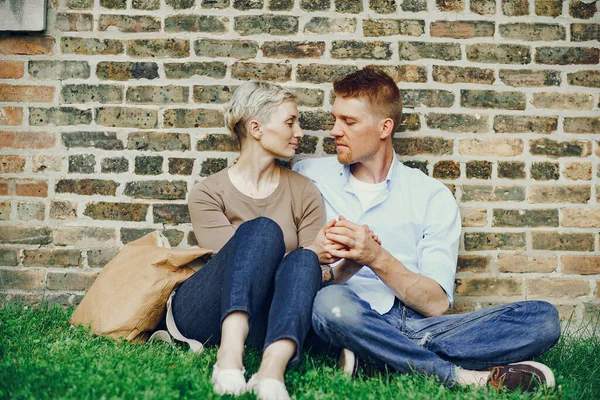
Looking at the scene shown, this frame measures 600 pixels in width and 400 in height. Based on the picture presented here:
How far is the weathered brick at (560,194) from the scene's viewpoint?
3.26 metres

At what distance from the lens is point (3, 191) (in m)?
3.22

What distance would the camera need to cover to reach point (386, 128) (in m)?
3.05

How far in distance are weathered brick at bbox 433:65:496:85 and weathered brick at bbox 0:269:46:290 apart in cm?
245

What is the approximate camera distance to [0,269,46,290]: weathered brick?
3252 mm

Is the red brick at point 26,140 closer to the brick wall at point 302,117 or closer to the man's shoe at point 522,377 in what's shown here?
the brick wall at point 302,117

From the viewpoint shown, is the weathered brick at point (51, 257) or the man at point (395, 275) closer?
the man at point (395, 275)

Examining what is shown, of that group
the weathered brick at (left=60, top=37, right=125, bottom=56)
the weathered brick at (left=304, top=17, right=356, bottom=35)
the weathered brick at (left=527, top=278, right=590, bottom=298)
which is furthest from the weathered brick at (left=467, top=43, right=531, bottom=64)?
the weathered brick at (left=60, top=37, right=125, bottom=56)

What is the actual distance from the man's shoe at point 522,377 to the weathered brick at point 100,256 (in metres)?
2.05

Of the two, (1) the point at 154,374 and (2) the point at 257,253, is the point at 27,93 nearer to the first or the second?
(2) the point at 257,253

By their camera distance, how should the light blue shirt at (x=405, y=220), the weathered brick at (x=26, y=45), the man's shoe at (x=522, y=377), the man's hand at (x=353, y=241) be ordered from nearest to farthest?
the man's shoe at (x=522, y=377), the man's hand at (x=353, y=241), the light blue shirt at (x=405, y=220), the weathered brick at (x=26, y=45)

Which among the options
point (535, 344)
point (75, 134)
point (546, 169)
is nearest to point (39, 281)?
point (75, 134)

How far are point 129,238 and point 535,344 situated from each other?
212cm

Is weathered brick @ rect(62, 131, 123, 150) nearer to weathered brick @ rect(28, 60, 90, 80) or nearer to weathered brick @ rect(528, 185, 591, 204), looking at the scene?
weathered brick @ rect(28, 60, 90, 80)

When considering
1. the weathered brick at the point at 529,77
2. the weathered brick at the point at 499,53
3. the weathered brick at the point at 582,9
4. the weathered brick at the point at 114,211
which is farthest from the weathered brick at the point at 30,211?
the weathered brick at the point at 582,9
